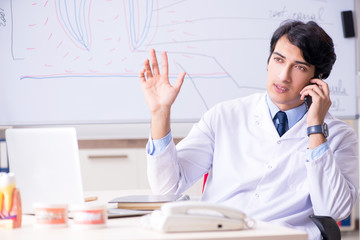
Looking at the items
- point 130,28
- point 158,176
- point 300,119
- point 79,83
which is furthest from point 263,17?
point 158,176

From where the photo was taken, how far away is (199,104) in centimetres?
312

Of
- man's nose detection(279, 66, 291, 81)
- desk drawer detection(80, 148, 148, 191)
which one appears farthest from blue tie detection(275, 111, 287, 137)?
desk drawer detection(80, 148, 148, 191)

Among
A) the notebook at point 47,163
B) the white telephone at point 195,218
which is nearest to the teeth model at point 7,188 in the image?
the notebook at point 47,163

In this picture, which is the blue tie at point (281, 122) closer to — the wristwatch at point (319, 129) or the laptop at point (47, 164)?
the wristwatch at point (319, 129)

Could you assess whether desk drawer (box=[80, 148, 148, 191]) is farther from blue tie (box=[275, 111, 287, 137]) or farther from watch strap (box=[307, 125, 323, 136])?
watch strap (box=[307, 125, 323, 136])

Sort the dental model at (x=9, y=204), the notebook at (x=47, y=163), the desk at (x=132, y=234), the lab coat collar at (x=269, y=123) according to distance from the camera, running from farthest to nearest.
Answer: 1. the lab coat collar at (x=269, y=123)
2. the notebook at (x=47, y=163)
3. the dental model at (x=9, y=204)
4. the desk at (x=132, y=234)

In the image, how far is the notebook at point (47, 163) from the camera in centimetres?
140

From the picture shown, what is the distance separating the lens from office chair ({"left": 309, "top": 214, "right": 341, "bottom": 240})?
1630 millimetres

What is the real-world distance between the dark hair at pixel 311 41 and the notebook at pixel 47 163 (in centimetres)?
89

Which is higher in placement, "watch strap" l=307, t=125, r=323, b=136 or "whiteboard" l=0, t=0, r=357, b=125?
"whiteboard" l=0, t=0, r=357, b=125

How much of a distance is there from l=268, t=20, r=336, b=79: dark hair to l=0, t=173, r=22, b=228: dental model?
1.08 metres

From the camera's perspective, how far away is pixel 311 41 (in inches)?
74.0

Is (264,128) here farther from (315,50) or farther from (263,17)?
(263,17)

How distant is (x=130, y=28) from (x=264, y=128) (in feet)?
4.54
